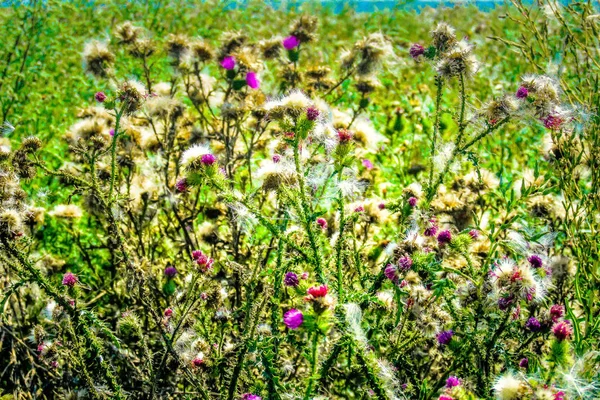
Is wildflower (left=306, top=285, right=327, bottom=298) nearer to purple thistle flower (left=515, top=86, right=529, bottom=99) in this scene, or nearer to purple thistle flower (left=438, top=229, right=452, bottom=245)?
purple thistle flower (left=438, top=229, right=452, bottom=245)

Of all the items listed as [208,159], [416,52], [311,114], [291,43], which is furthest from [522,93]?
[291,43]

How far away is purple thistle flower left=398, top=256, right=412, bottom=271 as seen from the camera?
1.51 metres

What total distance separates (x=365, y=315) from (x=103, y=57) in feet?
4.98

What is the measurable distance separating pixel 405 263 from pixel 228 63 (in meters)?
1.35

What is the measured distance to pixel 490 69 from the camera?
20.2 feet

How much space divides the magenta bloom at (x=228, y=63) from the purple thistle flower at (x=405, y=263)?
1333 millimetres

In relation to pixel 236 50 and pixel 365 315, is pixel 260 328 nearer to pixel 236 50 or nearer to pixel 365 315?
pixel 365 315

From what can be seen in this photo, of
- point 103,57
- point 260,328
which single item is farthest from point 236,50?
point 260,328

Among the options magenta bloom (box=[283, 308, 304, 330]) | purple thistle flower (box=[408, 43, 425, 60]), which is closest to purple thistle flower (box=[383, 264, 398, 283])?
magenta bloom (box=[283, 308, 304, 330])

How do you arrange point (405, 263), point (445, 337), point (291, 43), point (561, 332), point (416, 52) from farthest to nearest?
point (291, 43) < point (416, 52) < point (445, 337) < point (405, 263) < point (561, 332)

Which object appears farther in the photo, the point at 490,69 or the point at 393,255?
the point at 490,69

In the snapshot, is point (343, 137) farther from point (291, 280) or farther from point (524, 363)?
point (524, 363)

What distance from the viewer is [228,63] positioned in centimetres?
256

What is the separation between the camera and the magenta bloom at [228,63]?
2.56 m
